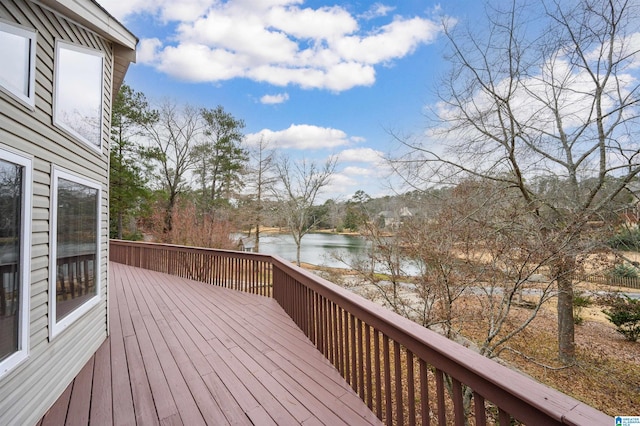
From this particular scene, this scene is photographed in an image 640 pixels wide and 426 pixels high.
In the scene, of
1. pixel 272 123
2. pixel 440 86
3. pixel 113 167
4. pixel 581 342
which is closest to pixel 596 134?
pixel 440 86

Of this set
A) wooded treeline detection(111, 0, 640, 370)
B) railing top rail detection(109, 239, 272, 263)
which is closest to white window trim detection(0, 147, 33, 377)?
railing top rail detection(109, 239, 272, 263)

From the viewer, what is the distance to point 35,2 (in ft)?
6.19

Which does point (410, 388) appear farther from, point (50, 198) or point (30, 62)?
point (30, 62)

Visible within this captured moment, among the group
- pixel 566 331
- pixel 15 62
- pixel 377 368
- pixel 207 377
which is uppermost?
pixel 15 62

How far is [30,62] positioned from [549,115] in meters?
8.02

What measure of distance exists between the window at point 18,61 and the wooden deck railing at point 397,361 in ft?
7.96

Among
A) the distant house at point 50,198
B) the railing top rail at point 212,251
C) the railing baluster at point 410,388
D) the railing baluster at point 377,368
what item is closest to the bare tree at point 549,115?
the railing top rail at point 212,251

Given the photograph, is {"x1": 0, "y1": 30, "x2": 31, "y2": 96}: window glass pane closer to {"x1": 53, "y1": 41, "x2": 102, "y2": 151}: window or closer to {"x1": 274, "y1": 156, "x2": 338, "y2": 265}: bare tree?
{"x1": 53, "y1": 41, "x2": 102, "y2": 151}: window

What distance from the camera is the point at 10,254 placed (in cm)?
156

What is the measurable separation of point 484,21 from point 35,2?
7.00 meters

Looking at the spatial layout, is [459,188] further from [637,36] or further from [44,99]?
[44,99]

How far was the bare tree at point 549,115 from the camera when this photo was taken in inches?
201

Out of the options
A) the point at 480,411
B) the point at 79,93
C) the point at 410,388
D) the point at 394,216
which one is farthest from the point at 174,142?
the point at 480,411

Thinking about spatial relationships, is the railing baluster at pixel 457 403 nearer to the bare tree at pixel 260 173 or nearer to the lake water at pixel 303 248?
the lake water at pixel 303 248
